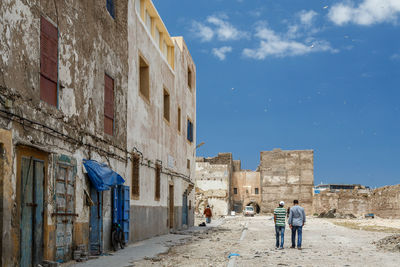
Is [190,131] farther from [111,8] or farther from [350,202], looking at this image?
[350,202]

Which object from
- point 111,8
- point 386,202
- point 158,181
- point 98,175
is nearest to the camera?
point 98,175

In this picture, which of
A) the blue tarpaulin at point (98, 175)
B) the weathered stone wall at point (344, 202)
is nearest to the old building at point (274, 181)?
the weathered stone wall at point (344, 202)

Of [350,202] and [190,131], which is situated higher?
[190,131]

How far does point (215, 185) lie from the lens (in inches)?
2630

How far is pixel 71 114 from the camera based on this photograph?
11.9 meters

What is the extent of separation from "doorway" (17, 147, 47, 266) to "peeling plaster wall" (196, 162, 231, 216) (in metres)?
54.0

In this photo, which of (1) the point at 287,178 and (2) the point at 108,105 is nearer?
(2) the point at 108,105

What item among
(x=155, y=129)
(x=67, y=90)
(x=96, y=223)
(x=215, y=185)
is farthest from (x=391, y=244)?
(x=215, y=185)

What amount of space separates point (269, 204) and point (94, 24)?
64.0 meters

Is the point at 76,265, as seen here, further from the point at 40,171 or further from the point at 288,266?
the point at 288,266

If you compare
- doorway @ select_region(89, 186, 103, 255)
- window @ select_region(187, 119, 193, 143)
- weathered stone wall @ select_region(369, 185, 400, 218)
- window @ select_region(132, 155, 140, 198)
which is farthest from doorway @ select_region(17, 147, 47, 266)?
weathered stone wall @ select_region(369, 185, 400, 218)

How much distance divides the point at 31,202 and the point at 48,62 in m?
3.18

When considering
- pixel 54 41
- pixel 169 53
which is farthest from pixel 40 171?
pixel 169 53

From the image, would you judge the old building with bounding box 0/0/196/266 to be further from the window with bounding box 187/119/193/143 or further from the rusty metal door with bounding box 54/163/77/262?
the window with bounding box 187/119/193/143
